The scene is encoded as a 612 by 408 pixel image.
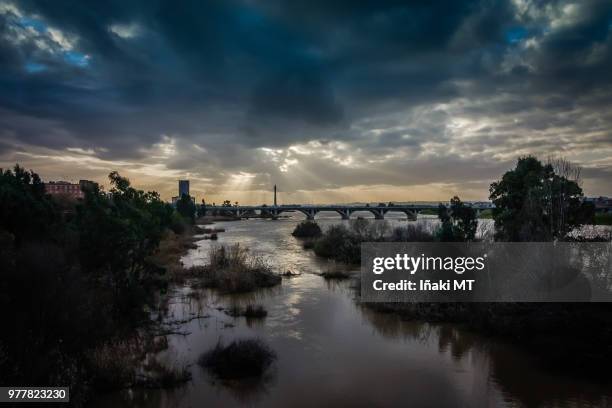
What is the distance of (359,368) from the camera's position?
14.1 m

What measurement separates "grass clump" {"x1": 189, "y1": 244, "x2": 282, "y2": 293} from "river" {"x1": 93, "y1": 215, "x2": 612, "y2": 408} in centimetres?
415

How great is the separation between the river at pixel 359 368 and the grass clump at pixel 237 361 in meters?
0.40

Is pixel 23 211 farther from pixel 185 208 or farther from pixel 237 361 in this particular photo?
pixel 185 208

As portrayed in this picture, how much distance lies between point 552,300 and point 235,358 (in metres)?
15.0

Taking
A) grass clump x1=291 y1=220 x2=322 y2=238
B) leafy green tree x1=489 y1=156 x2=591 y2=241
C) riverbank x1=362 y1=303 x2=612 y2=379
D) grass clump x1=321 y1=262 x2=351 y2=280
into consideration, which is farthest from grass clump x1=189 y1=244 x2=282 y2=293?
grass clump x1=291 y1=220 x2=322 y2=238

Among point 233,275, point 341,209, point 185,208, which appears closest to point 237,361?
point 233,275

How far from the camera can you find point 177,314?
20797mm

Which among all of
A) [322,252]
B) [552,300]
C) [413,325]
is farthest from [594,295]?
[322,252]

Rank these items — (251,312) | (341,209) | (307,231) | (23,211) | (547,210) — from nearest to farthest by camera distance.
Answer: (23,211) < (251,312) < (547,210) < (307,231) < (341,209)

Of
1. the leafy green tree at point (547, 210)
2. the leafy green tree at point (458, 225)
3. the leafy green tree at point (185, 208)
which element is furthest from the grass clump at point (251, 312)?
the leafy green tree at point (185, 208)

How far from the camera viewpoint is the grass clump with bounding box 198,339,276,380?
13.3 m

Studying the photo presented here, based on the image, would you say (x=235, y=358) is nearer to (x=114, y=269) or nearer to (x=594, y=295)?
(x=114, y=269)

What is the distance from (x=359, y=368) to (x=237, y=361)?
4.69 m

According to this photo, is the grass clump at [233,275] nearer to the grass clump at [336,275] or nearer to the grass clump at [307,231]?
the grass clump at [336,275]
